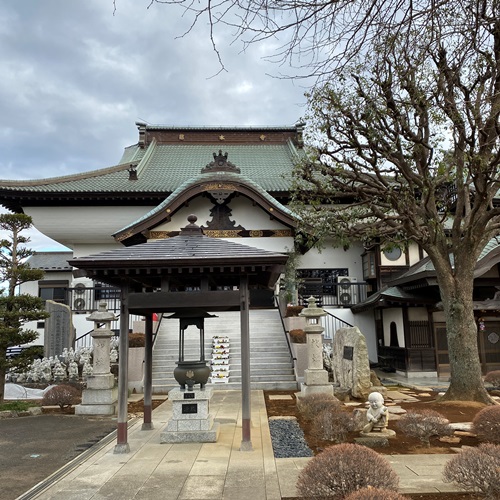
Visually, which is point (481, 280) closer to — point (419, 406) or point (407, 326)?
point (407, 326)

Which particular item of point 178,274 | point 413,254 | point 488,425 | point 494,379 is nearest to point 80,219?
point 413,254

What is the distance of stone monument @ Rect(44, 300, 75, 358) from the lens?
56.3 ft

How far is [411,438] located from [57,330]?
1399 cm

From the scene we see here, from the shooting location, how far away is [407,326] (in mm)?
16859

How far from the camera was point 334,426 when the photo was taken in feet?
25.2

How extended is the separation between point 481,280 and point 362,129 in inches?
349

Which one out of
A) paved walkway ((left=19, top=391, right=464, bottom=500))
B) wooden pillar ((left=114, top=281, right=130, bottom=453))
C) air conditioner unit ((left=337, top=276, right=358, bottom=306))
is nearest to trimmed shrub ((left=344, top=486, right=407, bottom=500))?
paved walkway ((left=19, top=391, right=464, bottom=500))

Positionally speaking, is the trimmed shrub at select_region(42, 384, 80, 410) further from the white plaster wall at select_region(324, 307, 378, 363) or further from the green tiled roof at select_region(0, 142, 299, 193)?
the white plaster wall at select_region(324, 307, 378, 363)

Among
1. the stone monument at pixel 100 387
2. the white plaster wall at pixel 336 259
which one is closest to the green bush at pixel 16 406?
the stone monument at pixel 100 387

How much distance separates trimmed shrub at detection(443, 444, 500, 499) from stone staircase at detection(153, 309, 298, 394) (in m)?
10.1

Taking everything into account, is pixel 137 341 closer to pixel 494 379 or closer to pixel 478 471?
pixel 494 379

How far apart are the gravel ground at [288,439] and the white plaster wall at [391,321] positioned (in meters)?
8.98

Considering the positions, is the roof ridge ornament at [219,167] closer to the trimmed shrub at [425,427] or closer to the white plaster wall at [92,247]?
the white plaster wall at [92,247]

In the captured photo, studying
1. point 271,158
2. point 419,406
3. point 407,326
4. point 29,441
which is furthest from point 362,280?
point 29,441
